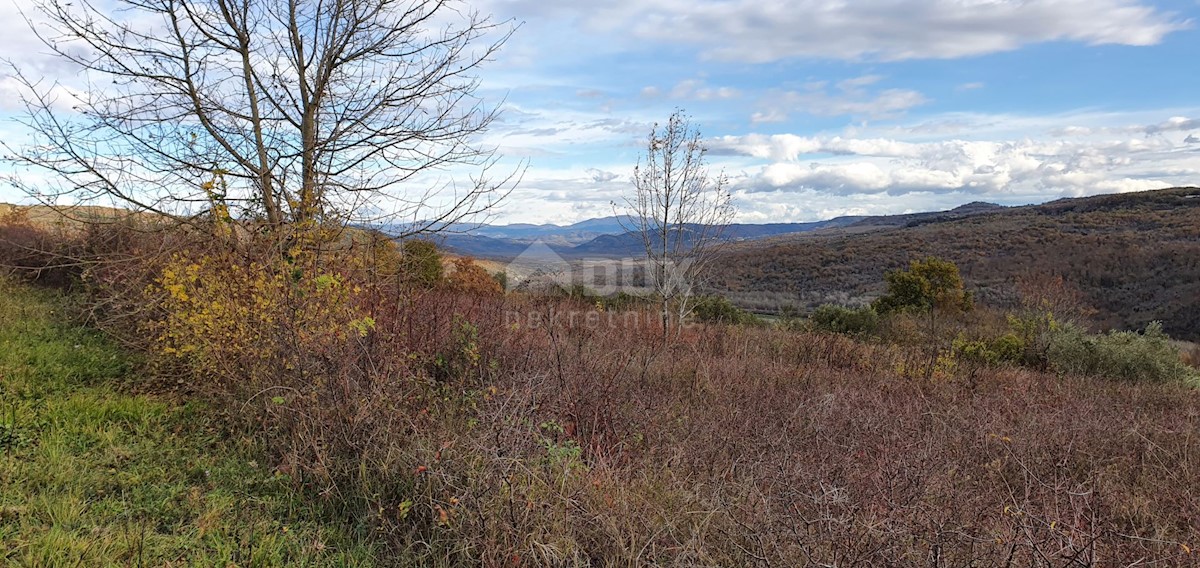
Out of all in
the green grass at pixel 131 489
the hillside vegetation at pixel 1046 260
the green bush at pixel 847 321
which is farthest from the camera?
the hillside vegetation at pixel 1046 260

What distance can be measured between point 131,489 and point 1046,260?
2080 inches

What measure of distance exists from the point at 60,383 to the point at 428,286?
3975 millimetres

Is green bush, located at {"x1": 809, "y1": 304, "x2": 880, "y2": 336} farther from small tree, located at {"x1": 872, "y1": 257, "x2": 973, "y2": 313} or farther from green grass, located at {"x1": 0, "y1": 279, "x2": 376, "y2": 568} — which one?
green grass, located at {"x1": 0, "y1": 279, "x2": 376, "y2": 568}

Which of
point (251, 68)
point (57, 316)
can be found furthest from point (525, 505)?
point (57, 316)

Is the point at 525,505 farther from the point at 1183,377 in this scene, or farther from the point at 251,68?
the point at 1183,377

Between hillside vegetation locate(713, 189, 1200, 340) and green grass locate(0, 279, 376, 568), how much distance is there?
1168 inches

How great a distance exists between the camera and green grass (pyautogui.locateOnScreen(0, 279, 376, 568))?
304 cm

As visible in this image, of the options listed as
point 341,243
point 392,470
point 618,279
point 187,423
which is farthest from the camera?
point 618,279

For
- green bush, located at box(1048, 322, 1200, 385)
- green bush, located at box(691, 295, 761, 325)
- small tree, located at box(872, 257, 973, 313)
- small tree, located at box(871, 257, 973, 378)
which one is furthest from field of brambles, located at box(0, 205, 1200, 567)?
small tree, located at box(872, 257, 973, 313)

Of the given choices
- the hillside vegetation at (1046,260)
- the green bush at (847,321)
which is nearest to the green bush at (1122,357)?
the green bush at (847,321)

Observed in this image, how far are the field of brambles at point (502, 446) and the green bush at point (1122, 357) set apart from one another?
2.33 meters

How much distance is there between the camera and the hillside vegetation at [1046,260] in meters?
34.0

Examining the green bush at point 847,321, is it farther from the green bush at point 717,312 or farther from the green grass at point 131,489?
the green grass at point 131,489

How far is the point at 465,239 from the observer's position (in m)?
6.95
